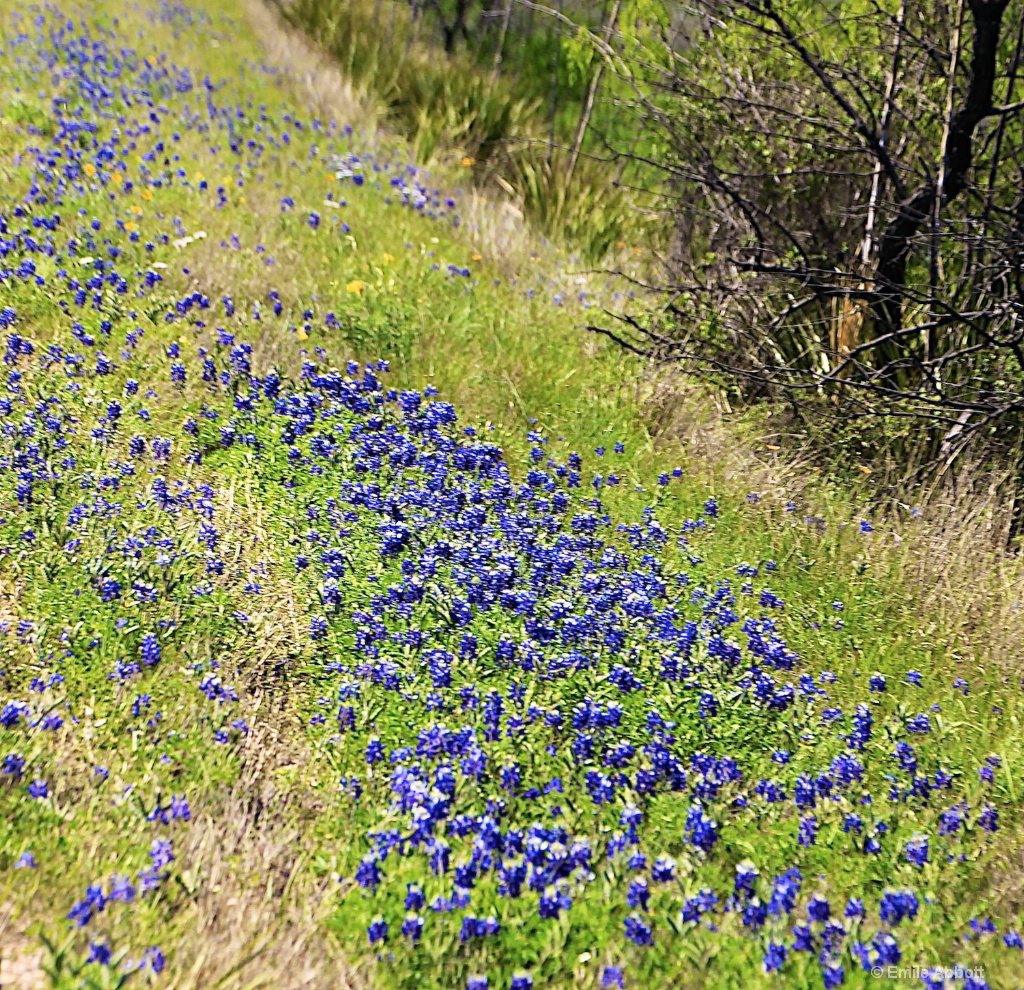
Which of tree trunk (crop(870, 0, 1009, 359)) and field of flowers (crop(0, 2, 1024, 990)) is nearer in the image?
field of flowers (crop(0, 2, 1024, 990))

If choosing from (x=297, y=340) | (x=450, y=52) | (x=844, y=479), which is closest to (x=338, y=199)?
(x=297, y=340)

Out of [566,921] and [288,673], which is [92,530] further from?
[566,921]

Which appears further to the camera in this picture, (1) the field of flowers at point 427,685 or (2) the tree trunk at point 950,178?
(2) the tree trunk at point 950,178

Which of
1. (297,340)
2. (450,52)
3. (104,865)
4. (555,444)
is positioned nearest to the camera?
(104,865)

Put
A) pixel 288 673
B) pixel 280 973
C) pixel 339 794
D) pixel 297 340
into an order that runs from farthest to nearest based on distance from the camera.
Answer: pixel 297 340 → pixel 288 673 → pixel 339 794 → pixel 280 973

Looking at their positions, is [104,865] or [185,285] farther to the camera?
[185,285]

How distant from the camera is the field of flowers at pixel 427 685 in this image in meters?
2.05

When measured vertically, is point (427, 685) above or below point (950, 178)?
below

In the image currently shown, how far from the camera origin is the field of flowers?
2047 millimetres

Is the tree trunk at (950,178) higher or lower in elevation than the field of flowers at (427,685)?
higher

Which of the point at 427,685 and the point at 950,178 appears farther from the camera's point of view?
the point at 950,178

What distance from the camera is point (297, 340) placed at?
4344mm

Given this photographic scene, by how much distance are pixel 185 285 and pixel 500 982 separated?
146 inches

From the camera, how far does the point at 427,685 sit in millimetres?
2631
